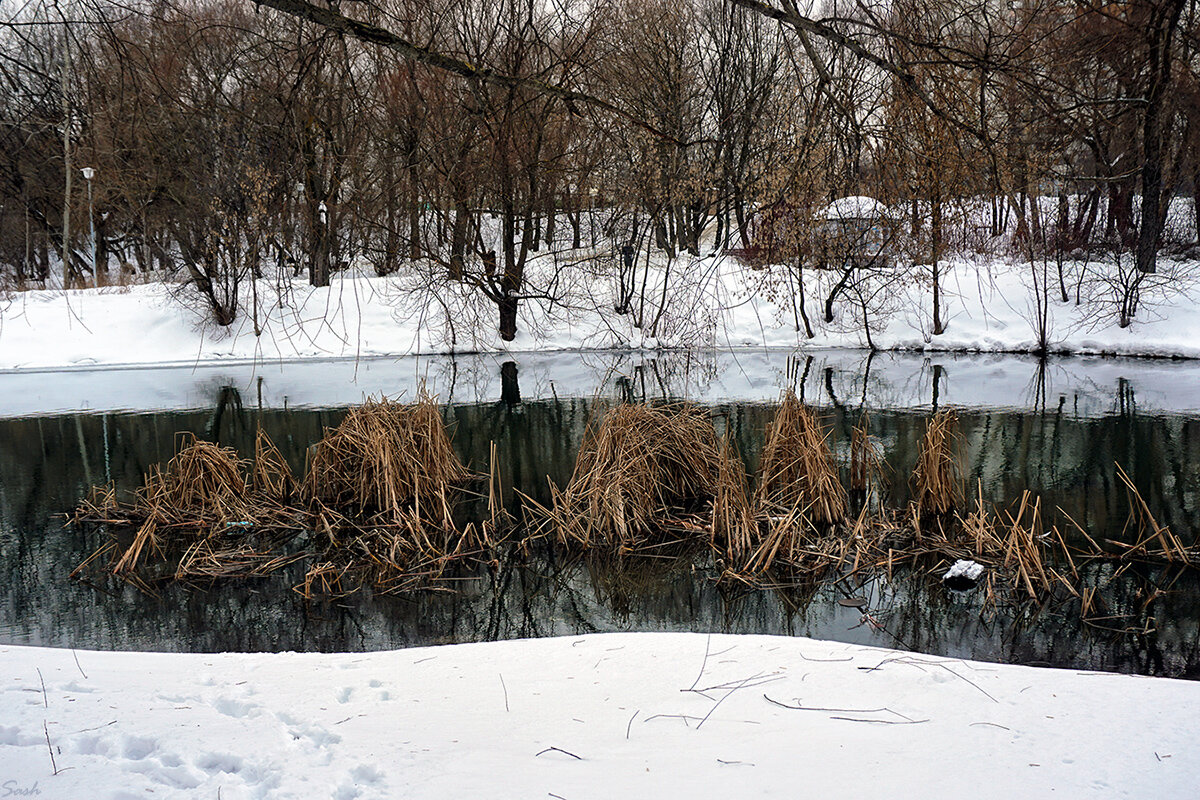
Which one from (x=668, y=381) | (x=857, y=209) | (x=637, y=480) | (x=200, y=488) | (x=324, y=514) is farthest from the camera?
(x=668, y=381)

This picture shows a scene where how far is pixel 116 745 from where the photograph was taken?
9.84 ft

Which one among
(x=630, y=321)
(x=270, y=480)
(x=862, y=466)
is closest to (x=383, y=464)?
(x=270, y=480)

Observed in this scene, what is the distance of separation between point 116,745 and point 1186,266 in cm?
2031

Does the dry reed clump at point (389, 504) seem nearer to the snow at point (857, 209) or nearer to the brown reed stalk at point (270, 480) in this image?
the brown reed stalk at point (270, 480)

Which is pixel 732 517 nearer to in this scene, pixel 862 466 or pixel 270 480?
pixel 862 466

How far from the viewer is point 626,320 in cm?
2011

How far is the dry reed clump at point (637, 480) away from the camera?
6988mm

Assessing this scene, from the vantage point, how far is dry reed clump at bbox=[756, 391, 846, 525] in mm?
6941

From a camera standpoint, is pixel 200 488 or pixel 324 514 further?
pixel 200 488

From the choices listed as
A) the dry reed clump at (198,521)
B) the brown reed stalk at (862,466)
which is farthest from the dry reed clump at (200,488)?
the brown reed stalk at (862,466)

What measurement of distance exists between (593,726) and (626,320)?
17032 mm

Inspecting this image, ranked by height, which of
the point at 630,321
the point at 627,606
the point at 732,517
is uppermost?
the point at 630,321

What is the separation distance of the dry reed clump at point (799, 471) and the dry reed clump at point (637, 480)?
51 centimetres

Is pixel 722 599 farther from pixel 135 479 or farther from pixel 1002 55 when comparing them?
pixel 135 479
